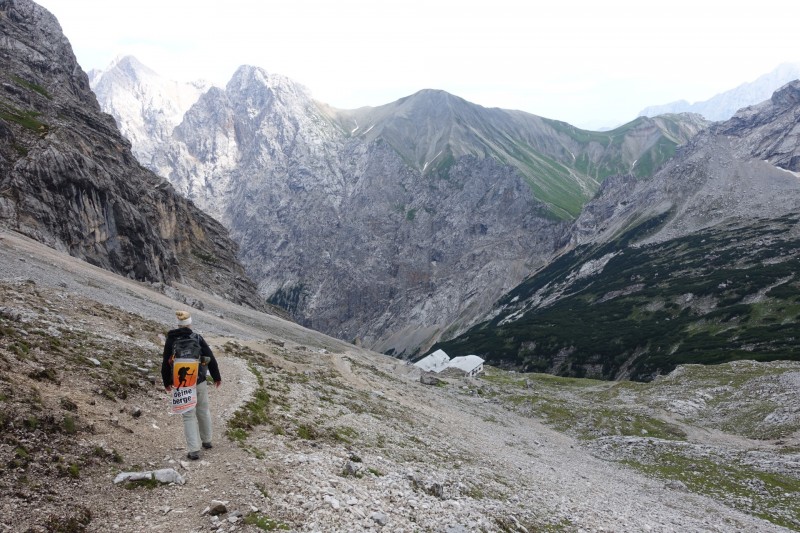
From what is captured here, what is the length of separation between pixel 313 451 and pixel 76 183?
307ft

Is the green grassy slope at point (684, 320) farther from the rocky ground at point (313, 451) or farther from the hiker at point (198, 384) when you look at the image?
the hiker at point (198, 384)

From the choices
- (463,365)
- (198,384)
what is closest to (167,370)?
(198,384)

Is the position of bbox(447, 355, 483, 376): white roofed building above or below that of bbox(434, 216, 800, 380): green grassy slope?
below

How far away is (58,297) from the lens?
33406 millimetres

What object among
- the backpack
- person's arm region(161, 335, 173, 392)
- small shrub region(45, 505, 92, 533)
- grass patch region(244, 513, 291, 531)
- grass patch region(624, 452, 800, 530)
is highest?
the backpack

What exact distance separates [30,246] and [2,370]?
191ft

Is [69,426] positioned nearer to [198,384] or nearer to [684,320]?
[198,384]

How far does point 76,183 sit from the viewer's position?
290 ft

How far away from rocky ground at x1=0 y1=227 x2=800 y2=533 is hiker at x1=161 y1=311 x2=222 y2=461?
1.87 ft

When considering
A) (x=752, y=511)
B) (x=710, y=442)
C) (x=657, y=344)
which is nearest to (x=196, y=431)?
(x=752, y=511)

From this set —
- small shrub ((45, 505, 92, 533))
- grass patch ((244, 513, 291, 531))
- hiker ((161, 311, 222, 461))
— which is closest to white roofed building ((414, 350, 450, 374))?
hiker ((161, 311, 222, 461))

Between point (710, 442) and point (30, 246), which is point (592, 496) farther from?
point (30, 246)

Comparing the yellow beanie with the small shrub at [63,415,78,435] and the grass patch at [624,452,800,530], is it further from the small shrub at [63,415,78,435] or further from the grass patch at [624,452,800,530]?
the grass patch at [624,452,800,530]

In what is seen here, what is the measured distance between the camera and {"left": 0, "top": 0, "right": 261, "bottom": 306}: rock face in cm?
8162
